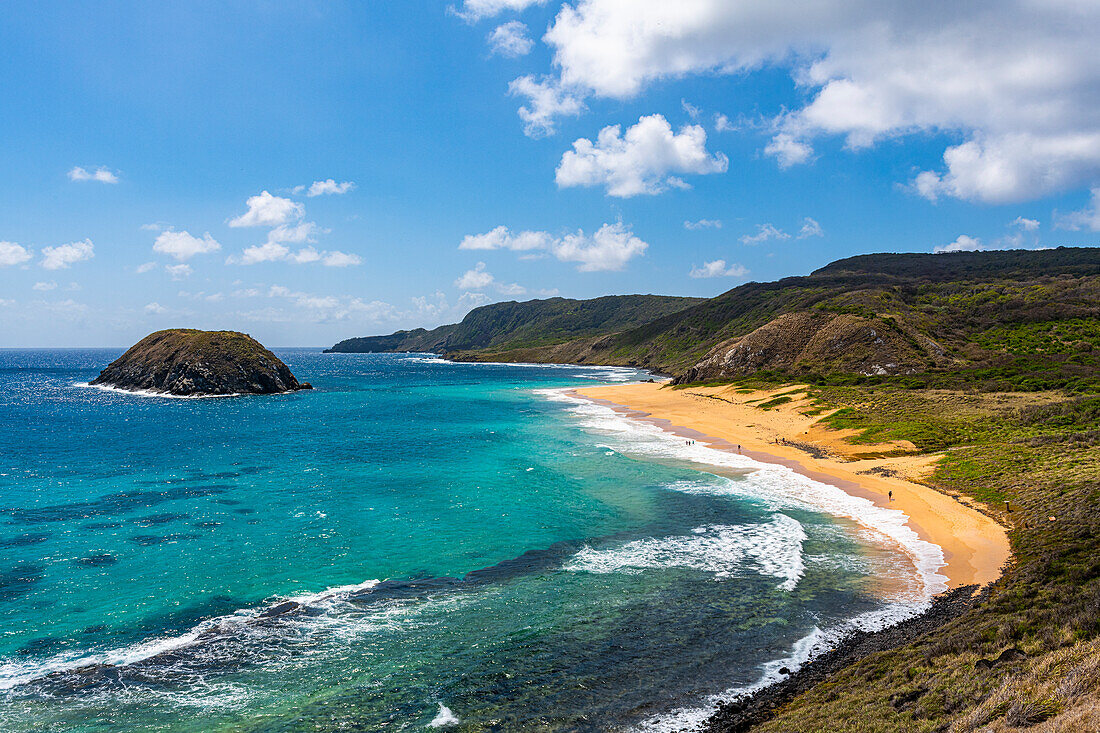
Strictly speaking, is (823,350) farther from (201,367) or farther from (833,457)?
(201,367)

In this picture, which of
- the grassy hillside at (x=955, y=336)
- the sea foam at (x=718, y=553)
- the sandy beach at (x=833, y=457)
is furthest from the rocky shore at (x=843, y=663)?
the grassy hillside at (x=955, y=336)

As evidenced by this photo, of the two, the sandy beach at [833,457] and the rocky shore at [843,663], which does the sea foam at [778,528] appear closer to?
the rocky shore at [843,663]

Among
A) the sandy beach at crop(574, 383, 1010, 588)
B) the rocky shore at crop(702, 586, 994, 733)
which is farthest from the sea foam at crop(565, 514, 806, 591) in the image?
the sandy beach at crop(574, 383, 1010, 588)

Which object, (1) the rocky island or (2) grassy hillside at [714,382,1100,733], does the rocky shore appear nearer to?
(2) grassy hillside at [714,382,1100,733]

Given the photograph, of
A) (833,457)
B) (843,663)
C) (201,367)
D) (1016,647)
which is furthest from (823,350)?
(201,367)

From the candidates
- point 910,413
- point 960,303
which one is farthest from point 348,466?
point 960,303
